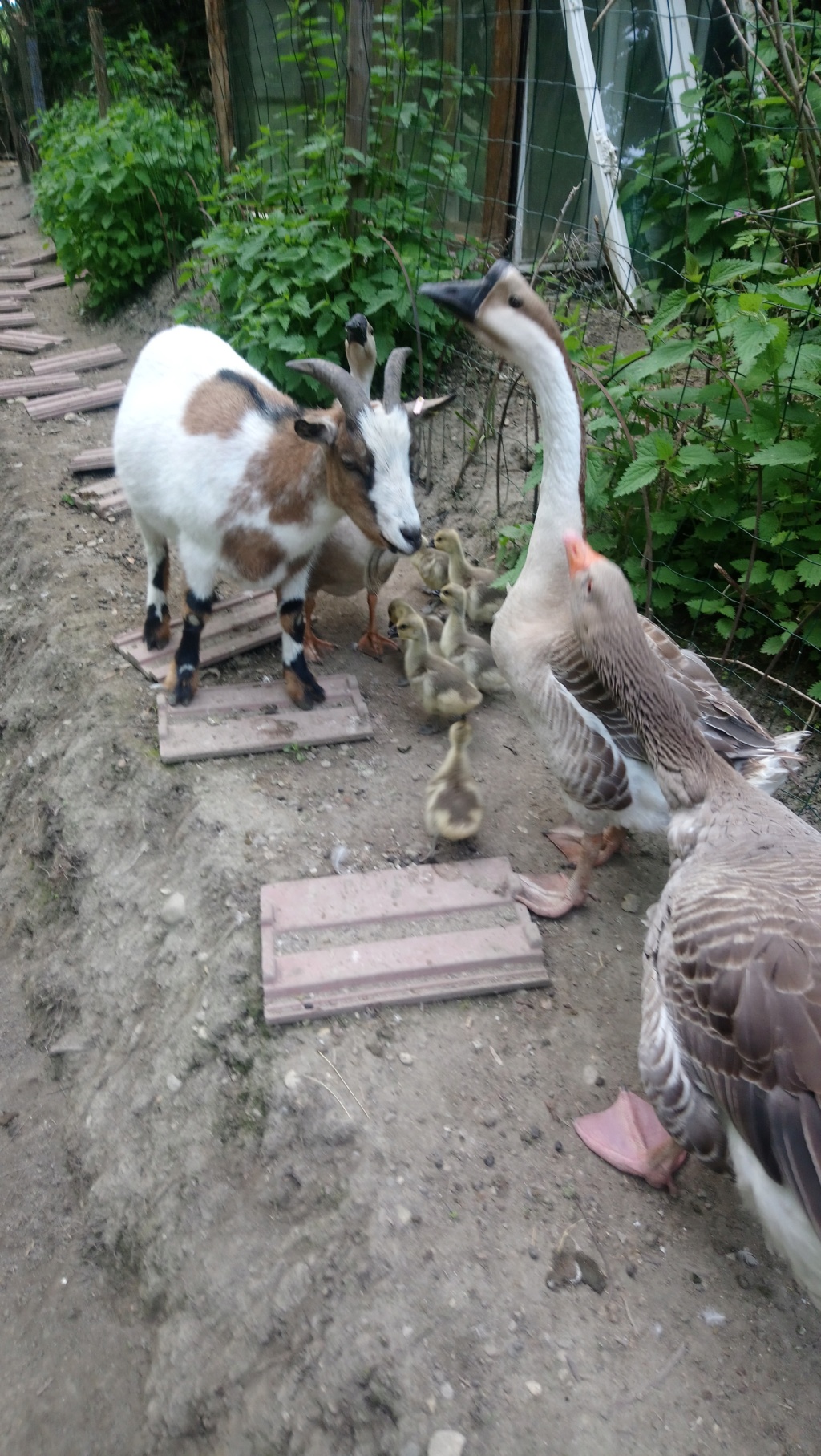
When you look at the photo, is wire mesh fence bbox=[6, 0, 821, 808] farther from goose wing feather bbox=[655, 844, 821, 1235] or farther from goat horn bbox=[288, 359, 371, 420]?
goose wing feather bbox=[655, 844, 821, 1235]

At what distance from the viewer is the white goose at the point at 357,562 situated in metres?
4.01

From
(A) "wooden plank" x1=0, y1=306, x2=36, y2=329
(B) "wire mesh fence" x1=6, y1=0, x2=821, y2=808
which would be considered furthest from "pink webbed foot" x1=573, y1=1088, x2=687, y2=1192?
(A) "wooden plank" x1=0, y1=306, x2=36, y2=329

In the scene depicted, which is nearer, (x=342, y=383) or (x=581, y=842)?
(x=342, y=383)

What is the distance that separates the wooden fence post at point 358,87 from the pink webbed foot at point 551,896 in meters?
4.36

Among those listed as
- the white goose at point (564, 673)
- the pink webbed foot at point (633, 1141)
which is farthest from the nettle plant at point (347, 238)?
the pink webbed foot at point (633, 1141)

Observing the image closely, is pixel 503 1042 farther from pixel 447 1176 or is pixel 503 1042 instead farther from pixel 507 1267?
pixel 507 1267

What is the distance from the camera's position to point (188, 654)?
14.1 feet

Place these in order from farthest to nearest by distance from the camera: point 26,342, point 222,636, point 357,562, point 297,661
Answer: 1. point 26,342
2. point 222,636
3. point 357,562
4. point 297,661

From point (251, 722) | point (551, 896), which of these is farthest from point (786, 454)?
point (251, 722)

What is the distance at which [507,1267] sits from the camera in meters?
2.46

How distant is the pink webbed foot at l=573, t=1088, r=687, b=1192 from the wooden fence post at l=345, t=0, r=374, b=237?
17.3 ft

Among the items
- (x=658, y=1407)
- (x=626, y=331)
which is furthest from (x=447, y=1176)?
(x=626, y=331)

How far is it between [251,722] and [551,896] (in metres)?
1.63

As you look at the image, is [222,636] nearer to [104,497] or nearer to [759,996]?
[104,497]
